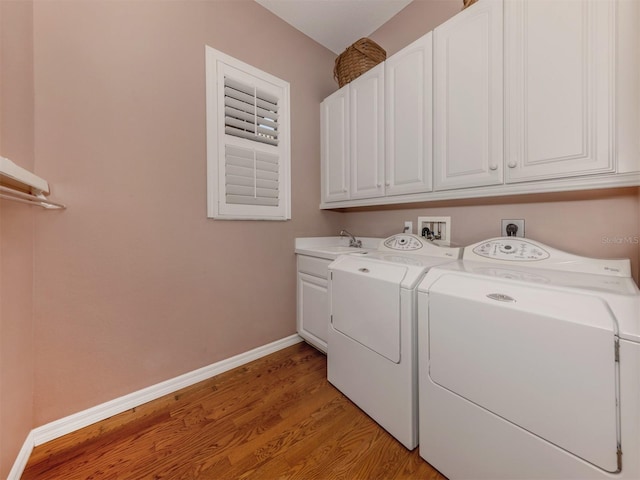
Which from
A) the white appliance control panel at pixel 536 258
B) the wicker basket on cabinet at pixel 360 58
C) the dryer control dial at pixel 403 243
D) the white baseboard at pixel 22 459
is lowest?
the white baseboard at pixel 22 459

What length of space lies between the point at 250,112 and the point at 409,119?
118cm

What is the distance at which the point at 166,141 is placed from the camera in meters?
1.53

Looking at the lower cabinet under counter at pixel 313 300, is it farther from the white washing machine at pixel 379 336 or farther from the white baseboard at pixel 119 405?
the white baseboard at pixel 119 405

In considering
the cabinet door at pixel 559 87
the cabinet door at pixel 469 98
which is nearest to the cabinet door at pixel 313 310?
the cabinet door at pixel 469 98

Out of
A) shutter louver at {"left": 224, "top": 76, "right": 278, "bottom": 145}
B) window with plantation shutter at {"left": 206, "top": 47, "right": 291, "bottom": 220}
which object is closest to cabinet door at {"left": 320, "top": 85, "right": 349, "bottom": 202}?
window with plantation shutter at {"left": 206, "top": 47, "right": 291, "bottom": 220}

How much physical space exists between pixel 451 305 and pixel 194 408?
1.56m

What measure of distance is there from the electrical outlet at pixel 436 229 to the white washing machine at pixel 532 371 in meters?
0.62

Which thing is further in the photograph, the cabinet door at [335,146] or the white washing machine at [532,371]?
the cabinet door at [335,146]

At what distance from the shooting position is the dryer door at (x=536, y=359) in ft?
2.25

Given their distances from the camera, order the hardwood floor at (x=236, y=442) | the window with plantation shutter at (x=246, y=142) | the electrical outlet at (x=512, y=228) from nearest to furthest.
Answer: the hardwood floor at (x=236, y=442) → the electrical outlet at (x=512, y=228) → the window with plantation shutter at (x=246, y=142)

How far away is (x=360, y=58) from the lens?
1.92m

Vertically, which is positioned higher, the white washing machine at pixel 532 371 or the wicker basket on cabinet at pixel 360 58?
the wicker basket on cabinet at pixel 360 58

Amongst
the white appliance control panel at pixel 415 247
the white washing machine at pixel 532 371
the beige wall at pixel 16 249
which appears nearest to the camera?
the white washing machine at pixel 532 371

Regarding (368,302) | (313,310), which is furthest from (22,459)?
(368,302)
